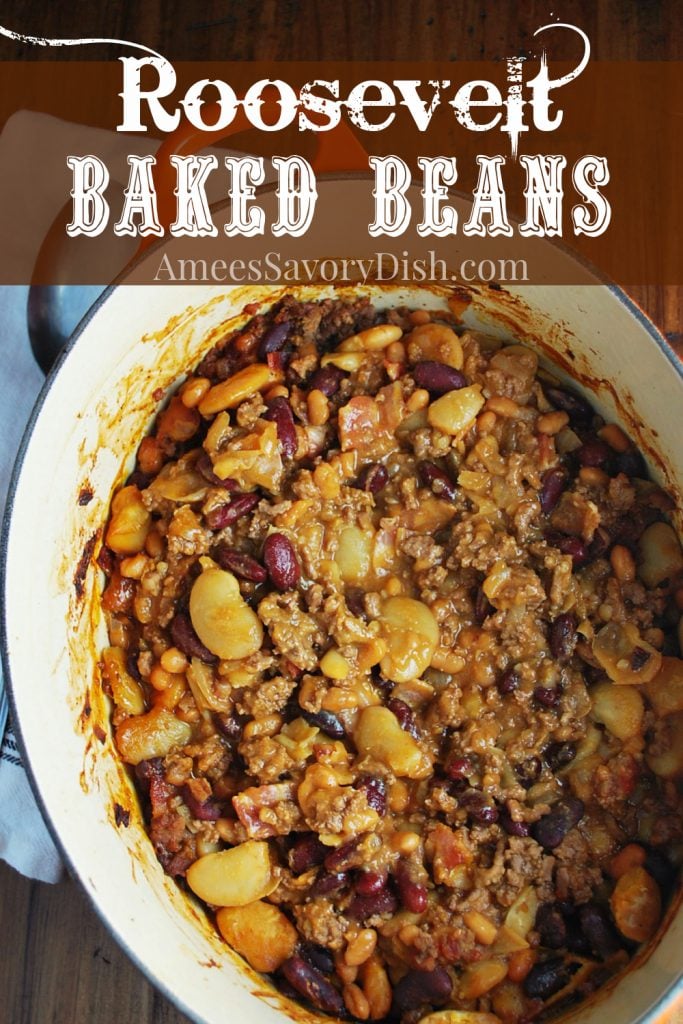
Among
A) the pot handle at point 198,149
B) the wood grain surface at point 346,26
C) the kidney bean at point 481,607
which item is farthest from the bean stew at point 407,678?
the wood grain surface at point 346,26

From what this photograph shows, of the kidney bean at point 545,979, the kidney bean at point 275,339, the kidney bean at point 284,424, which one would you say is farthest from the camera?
the kidney bean at point 275,339

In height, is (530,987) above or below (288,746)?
below

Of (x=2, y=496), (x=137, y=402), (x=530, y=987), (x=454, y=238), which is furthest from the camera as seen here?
(x=2, y=496)

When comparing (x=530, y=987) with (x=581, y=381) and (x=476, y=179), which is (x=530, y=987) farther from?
(x=476, y=179)

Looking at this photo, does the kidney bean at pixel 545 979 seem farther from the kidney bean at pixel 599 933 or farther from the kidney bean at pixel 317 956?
the kidney bean at pixel 317 956

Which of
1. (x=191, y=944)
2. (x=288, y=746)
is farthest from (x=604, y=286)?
(x=191, y=944)

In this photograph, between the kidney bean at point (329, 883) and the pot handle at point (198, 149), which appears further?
the pot handle at point (198, 149)

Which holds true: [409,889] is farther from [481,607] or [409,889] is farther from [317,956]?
[481,607]

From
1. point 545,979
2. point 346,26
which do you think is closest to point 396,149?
point 346,26
